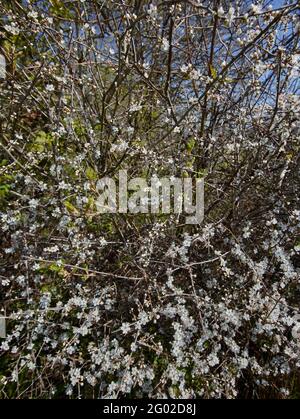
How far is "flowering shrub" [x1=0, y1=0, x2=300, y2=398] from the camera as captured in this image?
215cm

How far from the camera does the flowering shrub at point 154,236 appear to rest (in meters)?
2.15

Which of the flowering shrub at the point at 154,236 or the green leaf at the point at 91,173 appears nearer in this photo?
the flowering shrub at the point at 154,236

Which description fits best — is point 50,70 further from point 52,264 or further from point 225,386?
point 225,386

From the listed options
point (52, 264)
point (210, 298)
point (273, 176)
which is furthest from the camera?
point (273, 176)

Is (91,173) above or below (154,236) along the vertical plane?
above

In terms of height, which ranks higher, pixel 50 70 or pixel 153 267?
pixel 50 70

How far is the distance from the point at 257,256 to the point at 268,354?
668 millimetres

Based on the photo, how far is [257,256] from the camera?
243 cm

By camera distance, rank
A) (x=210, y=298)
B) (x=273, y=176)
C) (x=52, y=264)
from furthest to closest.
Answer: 1. (x=273, y=176)
2. (x=210, y=298)
3. (x=52, y=264)

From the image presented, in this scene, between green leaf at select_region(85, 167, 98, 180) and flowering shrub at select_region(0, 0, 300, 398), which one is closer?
flowering shrub at select_region(0, 0, 300, 398)

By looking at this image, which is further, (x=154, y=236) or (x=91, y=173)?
Answer: (x=91, y=173)

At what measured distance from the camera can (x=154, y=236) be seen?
88.4 inches
